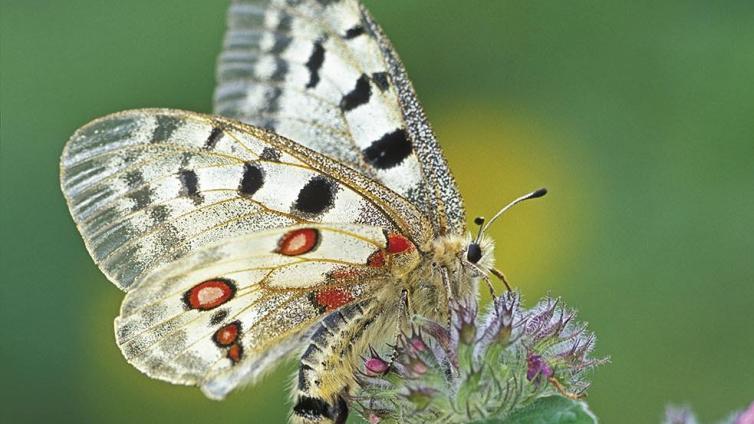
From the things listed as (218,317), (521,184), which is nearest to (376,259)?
(218,317)

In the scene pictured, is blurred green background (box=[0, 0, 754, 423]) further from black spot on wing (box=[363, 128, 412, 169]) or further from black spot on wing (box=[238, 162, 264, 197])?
black spot on wing (box=[238, 162, 264, 197])

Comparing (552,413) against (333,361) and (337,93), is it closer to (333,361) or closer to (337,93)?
(333,361)

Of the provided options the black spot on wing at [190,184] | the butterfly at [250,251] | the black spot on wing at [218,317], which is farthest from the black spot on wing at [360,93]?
the black spot on wing at [218,317]

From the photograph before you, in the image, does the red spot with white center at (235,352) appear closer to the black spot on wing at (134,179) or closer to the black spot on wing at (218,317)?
the black spot on wing at (218,317)

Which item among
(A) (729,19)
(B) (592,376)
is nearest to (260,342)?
(B) (592,376)

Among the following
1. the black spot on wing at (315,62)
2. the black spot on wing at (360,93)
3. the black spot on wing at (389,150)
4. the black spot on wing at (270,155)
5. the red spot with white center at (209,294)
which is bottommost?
the red spot with white center at (209,294)

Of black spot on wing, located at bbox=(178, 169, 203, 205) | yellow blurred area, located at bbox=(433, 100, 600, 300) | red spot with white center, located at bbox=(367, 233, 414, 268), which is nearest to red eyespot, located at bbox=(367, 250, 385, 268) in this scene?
red spot with white center, located at bbox=(367, 233, 414, 268)
